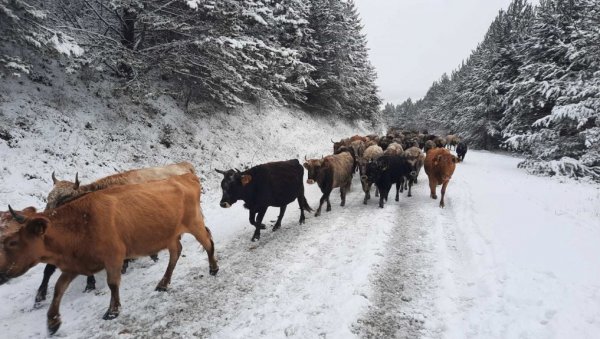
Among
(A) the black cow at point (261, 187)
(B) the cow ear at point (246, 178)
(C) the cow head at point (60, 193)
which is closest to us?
(C) the cow head at point (60, 193)

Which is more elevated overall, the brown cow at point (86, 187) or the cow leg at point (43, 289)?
the brown cow at point (86, 187)

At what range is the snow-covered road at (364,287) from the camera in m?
4.24

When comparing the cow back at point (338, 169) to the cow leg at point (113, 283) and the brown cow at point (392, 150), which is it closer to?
the brown cow at point (392, 150)

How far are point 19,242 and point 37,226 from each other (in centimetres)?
24

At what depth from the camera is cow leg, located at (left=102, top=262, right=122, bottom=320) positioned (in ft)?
13.9

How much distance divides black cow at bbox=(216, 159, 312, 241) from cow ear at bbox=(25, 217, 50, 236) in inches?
143

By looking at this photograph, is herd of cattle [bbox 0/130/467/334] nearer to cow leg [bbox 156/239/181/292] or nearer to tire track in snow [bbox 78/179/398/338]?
cow leg [bbox 156/239/181/292]

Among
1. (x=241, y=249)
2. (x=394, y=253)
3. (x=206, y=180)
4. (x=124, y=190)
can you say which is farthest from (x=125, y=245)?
(x=206, y=180)

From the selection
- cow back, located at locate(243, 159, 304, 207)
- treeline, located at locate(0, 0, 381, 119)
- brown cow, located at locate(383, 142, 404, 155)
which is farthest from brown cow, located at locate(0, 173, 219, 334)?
brown cow, located at locate(383, 142, 404, 155)

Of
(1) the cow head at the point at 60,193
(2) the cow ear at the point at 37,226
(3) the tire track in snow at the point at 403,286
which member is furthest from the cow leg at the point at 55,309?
(3) the tire track in snow at the point at 403,286

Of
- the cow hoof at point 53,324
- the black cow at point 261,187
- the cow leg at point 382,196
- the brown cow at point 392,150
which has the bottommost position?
the cow hoof at point 53,324

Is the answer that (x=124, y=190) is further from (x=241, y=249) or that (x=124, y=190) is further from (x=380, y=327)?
(x=380, y=327)

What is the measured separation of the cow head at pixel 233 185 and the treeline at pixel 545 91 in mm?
16302

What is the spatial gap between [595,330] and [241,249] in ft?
18.5
